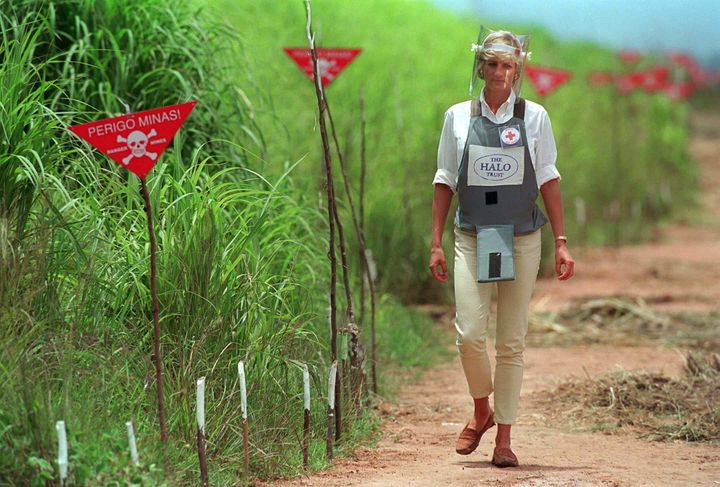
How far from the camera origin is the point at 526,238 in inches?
193

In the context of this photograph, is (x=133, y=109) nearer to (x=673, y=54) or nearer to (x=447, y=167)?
(x=447, y=167)

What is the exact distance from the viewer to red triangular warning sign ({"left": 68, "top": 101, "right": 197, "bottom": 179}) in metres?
4.07

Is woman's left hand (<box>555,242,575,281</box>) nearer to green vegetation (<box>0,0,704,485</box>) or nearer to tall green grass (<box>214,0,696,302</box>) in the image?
green vegetation (<box>0,0,704,485</box>)

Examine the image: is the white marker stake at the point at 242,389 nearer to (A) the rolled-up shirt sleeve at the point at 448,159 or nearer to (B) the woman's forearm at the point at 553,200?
(A) the rolled-up shirt sleeve at the point at 448,159

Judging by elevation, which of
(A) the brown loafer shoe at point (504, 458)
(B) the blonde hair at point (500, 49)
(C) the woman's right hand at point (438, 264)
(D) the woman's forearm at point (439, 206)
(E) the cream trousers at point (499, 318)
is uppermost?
(B) the blonde hair at point (500, 49)

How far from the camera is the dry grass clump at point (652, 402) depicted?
18.9 feet

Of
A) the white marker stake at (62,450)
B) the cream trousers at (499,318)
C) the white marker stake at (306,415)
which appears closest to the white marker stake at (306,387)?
the white marker stake at (306,415)

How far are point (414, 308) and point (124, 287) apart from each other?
15.2 ft

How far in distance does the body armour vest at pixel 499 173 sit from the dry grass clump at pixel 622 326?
3883 millimetres

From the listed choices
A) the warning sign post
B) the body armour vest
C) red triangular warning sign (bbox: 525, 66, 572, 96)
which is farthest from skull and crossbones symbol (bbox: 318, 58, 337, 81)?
red triangular warning sign (bbox: 525, 66, 572, 96)

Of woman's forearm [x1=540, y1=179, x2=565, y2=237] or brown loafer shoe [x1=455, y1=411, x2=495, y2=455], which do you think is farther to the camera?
brown loafer shoe [x1=455, y1=411, x2=495, y2=455]

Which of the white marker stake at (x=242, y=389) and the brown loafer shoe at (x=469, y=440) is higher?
the white marker stake at (x=242, y=389)

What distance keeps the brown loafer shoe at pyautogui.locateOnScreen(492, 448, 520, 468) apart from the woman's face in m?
1.34

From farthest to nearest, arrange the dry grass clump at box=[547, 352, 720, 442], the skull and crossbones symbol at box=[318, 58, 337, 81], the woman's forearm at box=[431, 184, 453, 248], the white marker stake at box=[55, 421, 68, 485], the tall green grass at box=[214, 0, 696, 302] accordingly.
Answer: the tall green grass at box=[214, 0, 696, 302] → the skull and crossbones symbol at box=[318, 58, 337, 81] → the dry grass clump at box=[547, 352, 720, 442] → the woman's forearm at box=[431, 184, 453, 248] → the white marker stake at box=[55, 421, 68, 485]
